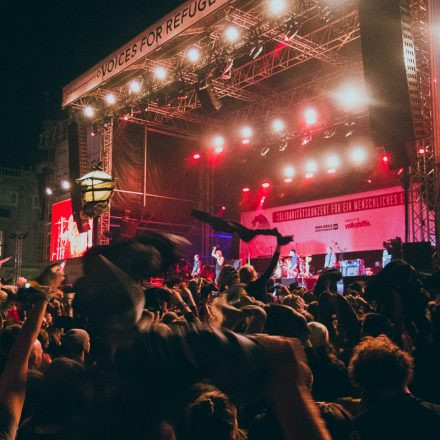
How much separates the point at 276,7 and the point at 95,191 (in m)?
8.05

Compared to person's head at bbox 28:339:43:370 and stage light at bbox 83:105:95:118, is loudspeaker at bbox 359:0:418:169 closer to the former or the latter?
person's head at bbox 28:339:43:370

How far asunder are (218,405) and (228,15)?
1183 centimetres

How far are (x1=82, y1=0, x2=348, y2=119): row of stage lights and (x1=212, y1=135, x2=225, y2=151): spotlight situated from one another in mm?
4572

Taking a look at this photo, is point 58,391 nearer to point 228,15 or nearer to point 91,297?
point 91,297

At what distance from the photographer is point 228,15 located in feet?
39.5

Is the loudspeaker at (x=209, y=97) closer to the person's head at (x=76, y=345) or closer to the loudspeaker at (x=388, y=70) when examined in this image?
the loudspeaker at (x=388, y=70)

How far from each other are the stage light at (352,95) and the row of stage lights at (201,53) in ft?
10.9

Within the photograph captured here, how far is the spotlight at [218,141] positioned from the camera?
65.1ft

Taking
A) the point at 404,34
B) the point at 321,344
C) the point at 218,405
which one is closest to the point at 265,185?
the point at 404,34

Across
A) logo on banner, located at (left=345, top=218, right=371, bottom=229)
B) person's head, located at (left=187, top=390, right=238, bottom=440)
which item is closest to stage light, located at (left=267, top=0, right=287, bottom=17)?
logo on banner, located at (left=345, top=218, right=371, bottom=229)

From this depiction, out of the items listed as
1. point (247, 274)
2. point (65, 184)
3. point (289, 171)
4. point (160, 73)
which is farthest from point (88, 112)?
point (247, 274)

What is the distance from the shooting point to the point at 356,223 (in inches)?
758

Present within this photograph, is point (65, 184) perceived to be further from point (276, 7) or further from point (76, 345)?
point (76, 345)

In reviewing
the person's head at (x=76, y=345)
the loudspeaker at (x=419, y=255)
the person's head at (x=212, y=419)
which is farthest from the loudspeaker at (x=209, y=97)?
the person's head at (x=212, y=419)
